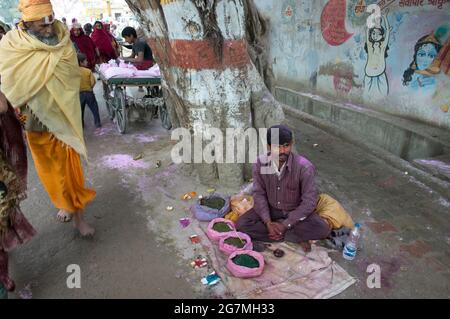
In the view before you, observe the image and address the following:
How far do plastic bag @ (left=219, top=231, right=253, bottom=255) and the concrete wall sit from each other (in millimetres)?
3767

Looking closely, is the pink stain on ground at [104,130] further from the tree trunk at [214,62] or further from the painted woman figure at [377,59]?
the painted woman figure at [377,59]

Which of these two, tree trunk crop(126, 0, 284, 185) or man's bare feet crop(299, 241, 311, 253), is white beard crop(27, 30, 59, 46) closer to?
tree trunk crop(126, 0, 284, 185)

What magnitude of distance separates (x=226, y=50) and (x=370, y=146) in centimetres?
298

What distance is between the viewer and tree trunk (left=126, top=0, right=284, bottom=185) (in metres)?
3.67

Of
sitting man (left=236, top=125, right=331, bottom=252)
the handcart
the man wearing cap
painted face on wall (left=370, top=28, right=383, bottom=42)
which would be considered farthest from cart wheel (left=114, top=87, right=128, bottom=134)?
painted face on wall (left=370, top=28, right=383, bottom=42)

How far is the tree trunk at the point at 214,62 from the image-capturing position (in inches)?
144

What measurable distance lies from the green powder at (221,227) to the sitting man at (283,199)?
98 millimetres

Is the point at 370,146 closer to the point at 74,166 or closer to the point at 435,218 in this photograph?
the point at 435,218

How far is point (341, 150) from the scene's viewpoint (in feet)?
18.4

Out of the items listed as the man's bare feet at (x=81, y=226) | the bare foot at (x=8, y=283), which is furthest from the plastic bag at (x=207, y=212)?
the bare foot at (x=8, y=283)

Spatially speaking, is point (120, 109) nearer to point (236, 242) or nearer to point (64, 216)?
point (64, 216)

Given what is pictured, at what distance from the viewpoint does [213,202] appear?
3.71 metres
